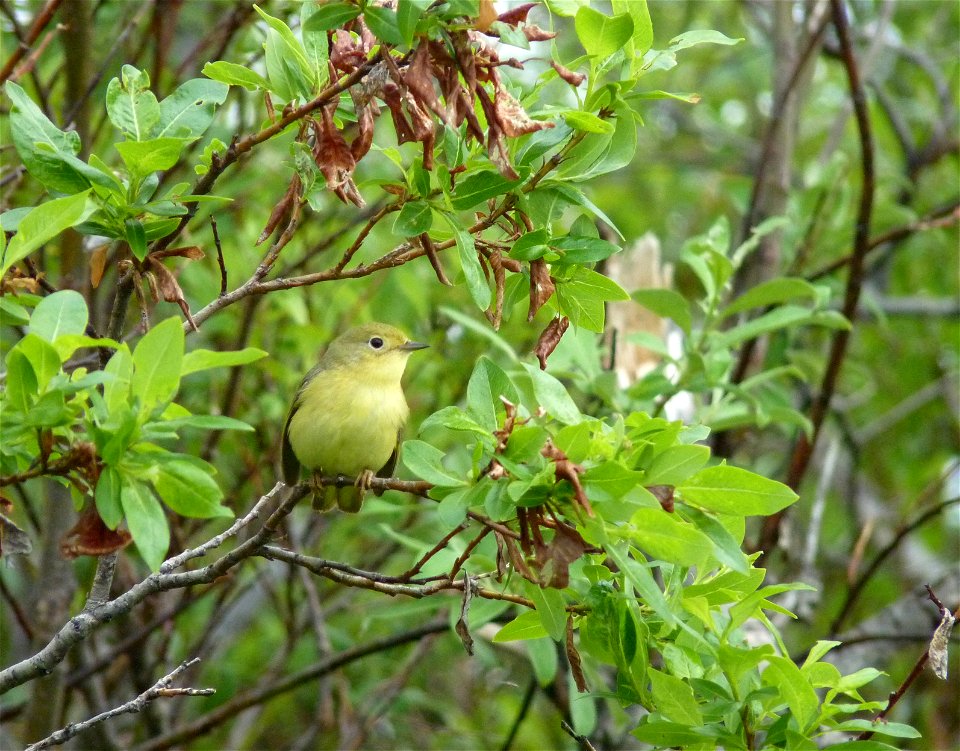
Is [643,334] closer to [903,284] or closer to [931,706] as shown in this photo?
[931,706]

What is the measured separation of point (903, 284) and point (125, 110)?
7.10 meters

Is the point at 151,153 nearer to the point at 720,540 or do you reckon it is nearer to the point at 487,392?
the point at 487,392

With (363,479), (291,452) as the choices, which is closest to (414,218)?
(363,479)

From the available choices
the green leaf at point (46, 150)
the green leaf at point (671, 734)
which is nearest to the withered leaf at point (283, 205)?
the green leaf at point (46, 150)

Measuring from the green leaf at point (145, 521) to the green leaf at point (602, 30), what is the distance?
4.38 ft

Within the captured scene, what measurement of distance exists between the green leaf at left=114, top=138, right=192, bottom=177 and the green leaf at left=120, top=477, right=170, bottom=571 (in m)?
0.69

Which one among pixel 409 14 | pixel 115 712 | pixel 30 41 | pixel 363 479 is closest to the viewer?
pixel 409 14

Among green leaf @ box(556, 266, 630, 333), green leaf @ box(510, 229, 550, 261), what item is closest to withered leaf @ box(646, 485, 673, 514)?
green leaf @ box(556, 266, 630, 333)

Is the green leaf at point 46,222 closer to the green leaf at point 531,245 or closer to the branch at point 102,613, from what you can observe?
the branch at point 102,613

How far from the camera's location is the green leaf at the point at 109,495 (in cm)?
216

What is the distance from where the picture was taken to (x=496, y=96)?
2.26 m

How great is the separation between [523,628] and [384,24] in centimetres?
152

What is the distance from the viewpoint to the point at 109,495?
7.10 ft

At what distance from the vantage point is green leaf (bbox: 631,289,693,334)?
4402mm
